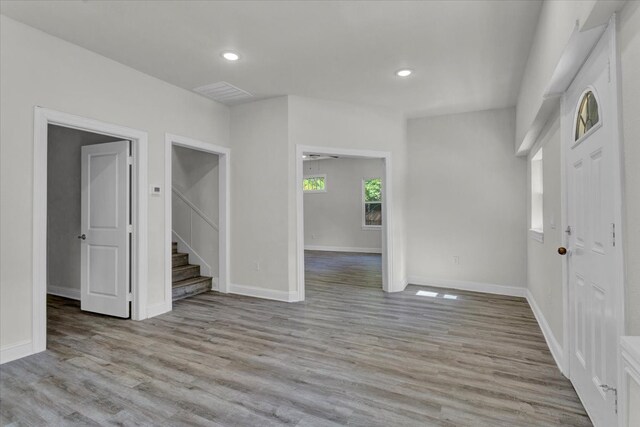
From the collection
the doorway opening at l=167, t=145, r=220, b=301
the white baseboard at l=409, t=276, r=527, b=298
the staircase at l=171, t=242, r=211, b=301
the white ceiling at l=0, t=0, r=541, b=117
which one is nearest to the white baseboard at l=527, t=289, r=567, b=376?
the white baseboard at l=409, t=276, r=527, b=298

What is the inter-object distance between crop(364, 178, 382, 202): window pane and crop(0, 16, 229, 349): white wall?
7.01 metres

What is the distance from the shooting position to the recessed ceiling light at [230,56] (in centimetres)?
329

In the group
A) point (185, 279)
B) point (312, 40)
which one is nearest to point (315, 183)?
point (185, 279)

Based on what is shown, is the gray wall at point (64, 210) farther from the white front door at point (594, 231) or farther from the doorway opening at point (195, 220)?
the white front door at point (594, 231)

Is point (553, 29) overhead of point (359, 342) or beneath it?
overhead

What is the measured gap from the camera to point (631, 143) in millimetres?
1319

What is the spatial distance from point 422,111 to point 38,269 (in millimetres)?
5043

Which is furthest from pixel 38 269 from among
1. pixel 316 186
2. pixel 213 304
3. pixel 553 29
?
pixel 316 186

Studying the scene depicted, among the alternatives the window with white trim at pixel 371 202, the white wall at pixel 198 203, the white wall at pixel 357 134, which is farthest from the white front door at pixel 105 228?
the window with white trim at pixel 371 202

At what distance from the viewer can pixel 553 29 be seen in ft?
6.77

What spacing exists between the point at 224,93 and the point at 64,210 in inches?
111

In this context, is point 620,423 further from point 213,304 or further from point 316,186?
point 316,186

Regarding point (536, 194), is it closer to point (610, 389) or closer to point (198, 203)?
point (610, 389)

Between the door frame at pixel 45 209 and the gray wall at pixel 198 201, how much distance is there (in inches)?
53.4
